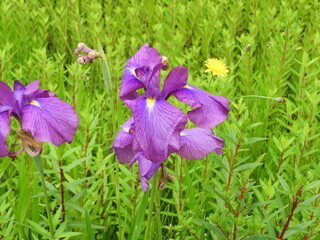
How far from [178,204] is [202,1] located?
2723 millimetres

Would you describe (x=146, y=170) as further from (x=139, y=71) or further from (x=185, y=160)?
(x=185, y=160)

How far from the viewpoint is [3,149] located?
4.09 ft

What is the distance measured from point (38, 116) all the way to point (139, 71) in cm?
34

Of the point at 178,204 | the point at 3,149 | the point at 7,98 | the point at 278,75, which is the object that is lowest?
the point at 178,204

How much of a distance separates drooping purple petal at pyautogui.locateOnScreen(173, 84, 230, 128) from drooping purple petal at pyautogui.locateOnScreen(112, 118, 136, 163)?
7.9 inches

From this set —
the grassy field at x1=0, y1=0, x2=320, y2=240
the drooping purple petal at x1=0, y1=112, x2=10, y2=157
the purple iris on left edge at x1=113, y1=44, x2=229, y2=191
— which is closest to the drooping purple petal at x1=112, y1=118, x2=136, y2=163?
the purple iris on left edge at x1=113, y1=44, x2=229, y2=191

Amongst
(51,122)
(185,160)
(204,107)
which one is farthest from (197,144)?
(185,160)

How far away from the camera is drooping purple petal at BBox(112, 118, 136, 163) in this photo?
1.39 m

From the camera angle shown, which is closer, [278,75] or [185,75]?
[185,75]

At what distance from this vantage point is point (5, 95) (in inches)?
51.5

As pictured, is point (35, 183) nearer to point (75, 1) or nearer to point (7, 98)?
point (7, 98)

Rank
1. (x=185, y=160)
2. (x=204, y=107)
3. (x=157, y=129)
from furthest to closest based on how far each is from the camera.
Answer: (x=185, y=160) → (x=204, y=107) → (x=157, y=129)

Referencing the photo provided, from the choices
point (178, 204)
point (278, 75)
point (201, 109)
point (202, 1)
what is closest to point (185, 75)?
point (201, 109)

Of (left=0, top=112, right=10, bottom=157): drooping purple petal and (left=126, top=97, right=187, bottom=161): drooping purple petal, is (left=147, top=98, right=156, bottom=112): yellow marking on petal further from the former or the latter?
(left=0, top=112, right=10, bottom=157): drooping purple petal
